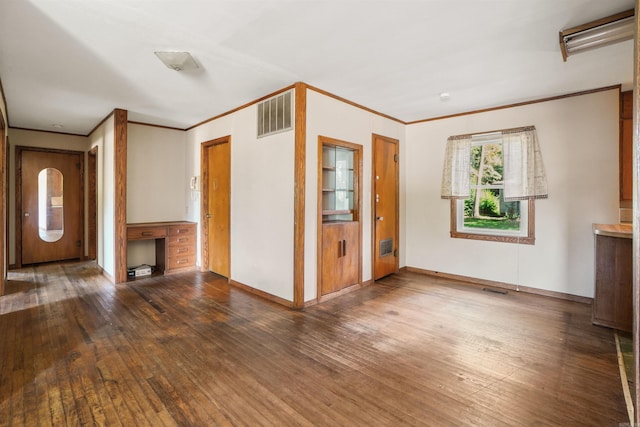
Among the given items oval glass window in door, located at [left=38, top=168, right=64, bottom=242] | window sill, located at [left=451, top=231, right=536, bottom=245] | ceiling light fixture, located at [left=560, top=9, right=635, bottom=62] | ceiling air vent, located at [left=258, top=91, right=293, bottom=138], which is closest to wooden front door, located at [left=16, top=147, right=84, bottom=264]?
oval glass window in door, located at [left=38, top=168, right=64, bottom=242]

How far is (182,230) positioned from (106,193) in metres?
1.30

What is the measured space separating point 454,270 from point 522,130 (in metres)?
2.23

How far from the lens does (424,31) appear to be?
2.52 metres

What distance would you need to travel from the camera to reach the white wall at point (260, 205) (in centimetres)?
374

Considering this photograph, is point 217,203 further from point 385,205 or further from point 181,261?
point 385,205

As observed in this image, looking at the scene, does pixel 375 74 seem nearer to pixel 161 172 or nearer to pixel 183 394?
pixel 183 394

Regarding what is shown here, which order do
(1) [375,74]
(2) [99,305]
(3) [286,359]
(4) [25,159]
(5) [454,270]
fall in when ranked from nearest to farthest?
(3) [286,359], (1) [375,74], (2) [99,305], (5) [454,270], (4) [25,159]

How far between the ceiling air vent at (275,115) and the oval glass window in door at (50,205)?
4.77 meters

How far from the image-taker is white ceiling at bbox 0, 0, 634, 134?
7.36ft

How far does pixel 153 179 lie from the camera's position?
223 inches

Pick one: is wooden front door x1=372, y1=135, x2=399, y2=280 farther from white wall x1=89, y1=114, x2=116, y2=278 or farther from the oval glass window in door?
the oval glass window in door

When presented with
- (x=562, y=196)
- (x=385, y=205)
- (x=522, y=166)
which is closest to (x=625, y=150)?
(x=562, y=196)

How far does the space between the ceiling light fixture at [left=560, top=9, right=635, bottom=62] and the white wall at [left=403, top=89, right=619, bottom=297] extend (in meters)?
1.61

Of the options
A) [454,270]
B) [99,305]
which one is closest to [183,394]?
[99,305]
